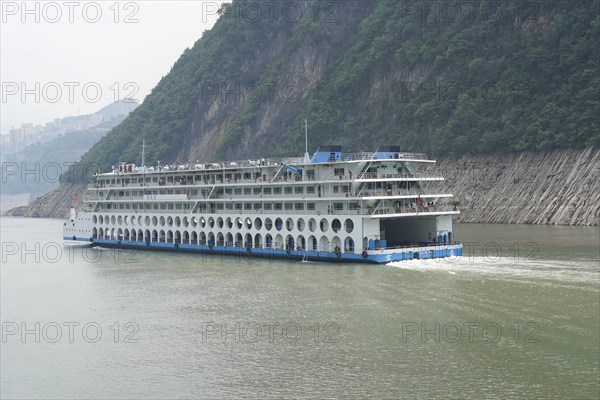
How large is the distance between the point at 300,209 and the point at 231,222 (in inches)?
344

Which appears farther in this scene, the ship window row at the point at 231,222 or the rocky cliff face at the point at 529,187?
the rocky cliff face at the point at 529,187

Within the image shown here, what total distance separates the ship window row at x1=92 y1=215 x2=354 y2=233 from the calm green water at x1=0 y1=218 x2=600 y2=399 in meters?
3.87

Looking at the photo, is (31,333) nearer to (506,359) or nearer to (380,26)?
(506,359)

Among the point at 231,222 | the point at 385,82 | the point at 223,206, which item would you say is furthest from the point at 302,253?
the point at 385,82

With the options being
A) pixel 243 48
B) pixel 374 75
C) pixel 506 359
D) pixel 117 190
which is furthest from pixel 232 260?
pixel 243 48

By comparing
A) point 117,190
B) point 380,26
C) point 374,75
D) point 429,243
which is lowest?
point 429,243

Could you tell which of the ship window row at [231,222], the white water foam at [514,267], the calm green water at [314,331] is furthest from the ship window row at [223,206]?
the white water foam at [514,267]

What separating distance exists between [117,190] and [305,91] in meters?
88.6

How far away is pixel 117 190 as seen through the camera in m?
79.8

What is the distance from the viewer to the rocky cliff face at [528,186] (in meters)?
93.9

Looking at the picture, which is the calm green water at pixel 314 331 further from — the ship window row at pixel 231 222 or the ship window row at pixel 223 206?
the ship window row at pixel 223 206

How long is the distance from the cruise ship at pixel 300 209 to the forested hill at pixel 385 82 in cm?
5227

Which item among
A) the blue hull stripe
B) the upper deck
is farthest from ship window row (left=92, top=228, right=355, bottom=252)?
the upper deck

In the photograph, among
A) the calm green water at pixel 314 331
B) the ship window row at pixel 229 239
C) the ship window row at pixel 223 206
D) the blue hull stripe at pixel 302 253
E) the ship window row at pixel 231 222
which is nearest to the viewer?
the calm green water at pixel 314 331
